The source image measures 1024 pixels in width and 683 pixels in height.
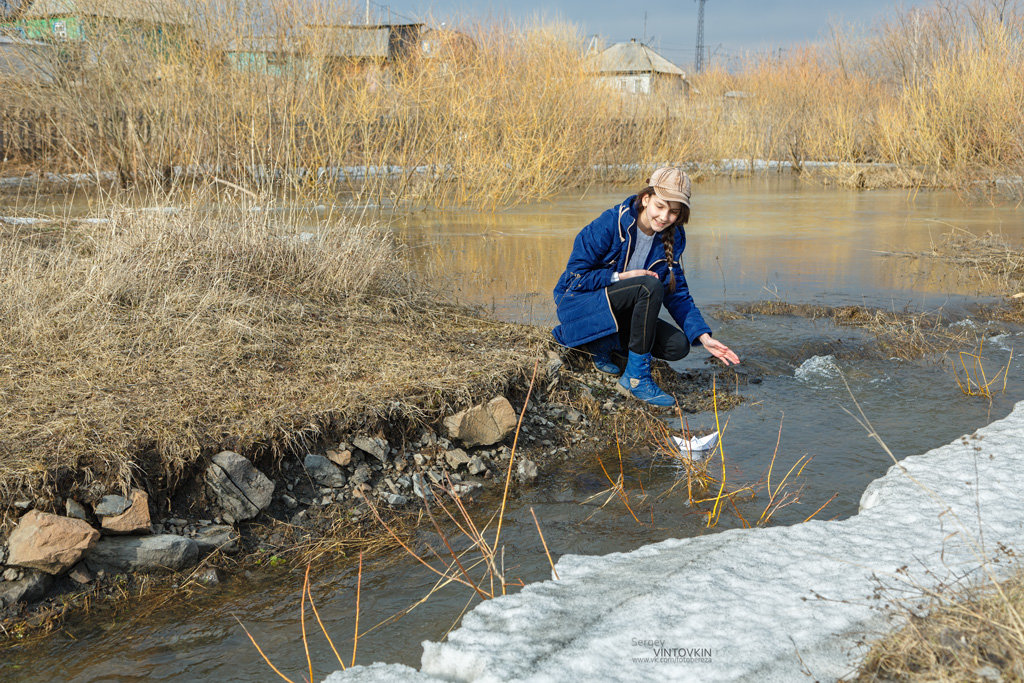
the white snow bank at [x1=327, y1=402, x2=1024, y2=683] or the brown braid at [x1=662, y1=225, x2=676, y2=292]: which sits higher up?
the brown braid at [x1=662, y1=225, x2=676, y2=292]

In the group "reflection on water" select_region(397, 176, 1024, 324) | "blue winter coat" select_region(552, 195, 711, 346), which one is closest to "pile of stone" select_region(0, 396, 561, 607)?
"blue winter coat" select_region(552, 195, 711, 346)

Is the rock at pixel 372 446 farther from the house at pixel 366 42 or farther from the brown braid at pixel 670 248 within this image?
the house at pixel 366 42

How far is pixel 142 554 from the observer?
279 cm

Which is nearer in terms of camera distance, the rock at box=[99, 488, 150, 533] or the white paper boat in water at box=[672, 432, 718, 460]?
the rock at box=[99, 488, 150, 533]

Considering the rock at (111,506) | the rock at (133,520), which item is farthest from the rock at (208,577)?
the rock at (111,506)

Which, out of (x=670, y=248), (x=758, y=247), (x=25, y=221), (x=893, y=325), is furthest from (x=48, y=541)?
(x=758, y=247)

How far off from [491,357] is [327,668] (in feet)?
7.27

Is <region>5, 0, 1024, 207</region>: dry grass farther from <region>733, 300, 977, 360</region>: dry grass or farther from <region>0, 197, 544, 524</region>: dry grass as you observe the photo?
<region>733, 300, 977, 360</region>: dry grass

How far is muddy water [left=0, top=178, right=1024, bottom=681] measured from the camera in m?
2.45

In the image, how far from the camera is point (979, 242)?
27.8ft

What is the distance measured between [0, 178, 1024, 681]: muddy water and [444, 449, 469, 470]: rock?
0.31 metres

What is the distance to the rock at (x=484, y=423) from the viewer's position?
12.1ft

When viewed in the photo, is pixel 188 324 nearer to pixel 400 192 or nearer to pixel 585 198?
pixel 400 192

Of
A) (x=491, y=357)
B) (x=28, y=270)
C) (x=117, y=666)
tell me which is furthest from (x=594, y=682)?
(x=28, y=270)
